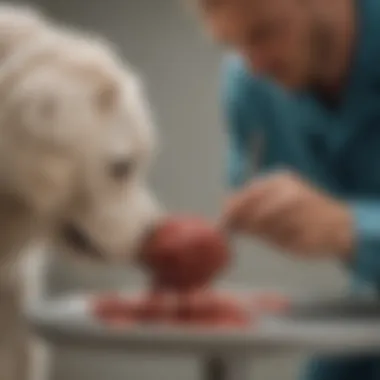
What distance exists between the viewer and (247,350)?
26.3 inches

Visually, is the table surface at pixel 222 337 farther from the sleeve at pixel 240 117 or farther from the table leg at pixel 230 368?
the sleeve at pixel 240 117

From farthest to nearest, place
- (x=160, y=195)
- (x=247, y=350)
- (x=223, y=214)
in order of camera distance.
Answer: (x=160, y=195), (x=223, y=214), (x=247, y=350)

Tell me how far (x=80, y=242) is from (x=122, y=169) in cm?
8

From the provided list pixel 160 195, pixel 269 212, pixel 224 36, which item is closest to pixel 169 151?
pixel 160 195

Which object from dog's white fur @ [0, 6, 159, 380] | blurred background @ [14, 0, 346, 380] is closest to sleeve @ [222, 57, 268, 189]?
dog's white fur @ [0, 6, 159, 380]

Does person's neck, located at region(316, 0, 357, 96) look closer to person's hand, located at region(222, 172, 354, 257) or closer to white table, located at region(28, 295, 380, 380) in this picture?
person's hand, located at region(222, 172, 354, 257)

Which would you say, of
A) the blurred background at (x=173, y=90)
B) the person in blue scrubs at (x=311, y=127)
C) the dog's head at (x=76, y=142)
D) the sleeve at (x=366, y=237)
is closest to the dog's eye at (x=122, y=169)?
the dog's head at (x=76, y=142)

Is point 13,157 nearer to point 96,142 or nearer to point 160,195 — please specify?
point 96,142

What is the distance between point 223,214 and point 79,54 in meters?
0.20

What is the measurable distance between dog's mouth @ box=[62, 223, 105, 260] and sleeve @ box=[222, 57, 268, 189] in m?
0.18

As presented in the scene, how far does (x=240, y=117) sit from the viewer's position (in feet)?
3.24

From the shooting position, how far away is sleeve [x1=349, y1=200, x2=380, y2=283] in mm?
750

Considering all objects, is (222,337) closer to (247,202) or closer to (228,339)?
(228,339)

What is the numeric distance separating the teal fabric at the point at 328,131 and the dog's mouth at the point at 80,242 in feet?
0.59
